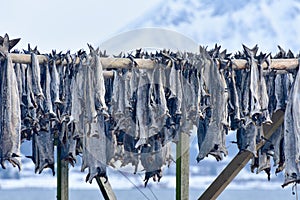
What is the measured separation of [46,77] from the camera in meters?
5.67

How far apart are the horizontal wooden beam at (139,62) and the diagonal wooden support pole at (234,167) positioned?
462 millimetres

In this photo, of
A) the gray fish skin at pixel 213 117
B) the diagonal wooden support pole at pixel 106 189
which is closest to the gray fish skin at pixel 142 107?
the gray fish skin at pixel 213 117

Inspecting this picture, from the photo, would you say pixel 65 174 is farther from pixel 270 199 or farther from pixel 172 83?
pixel 270 199

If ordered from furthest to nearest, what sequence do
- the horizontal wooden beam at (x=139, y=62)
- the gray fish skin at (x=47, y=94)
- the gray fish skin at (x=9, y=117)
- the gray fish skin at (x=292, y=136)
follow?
the gray fish skin at (x=292, y=136) → the gray fish skin at (x=47, y=94) → the horizontal wooden beam at (x=139, y=62) → the gray fish skin at (x=9, y=117)

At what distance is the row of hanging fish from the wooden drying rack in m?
0.05

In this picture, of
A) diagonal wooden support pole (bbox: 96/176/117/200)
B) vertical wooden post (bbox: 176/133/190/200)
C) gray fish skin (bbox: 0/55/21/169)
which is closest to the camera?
gray fish skin (bbox: 0/55/21/169)

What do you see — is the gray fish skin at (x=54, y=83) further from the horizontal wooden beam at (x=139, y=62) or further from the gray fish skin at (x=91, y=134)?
the gray fish skin at (x=91, y=134)

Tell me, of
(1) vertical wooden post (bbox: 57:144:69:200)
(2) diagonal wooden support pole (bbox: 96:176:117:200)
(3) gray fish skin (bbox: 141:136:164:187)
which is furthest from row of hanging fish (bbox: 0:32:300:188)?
(2) diagonal wooden support pole (bbox: 96:176:117:200)

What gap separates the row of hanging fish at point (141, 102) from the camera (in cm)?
560

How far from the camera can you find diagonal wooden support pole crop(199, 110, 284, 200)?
6.42m

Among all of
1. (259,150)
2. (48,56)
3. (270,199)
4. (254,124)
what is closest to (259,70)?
(254,124)

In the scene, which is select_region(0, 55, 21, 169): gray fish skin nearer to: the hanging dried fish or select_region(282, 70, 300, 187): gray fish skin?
the hanging dried fish

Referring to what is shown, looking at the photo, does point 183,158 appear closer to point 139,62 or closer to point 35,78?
point 139,62

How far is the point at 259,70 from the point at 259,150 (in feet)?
2.94
